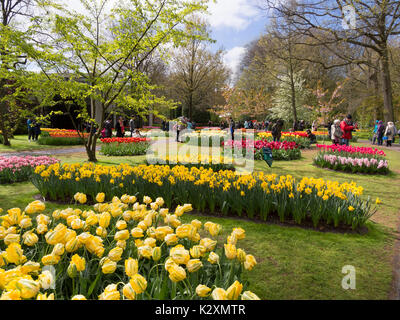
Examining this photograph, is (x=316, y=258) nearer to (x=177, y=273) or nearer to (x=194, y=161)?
(x=177, y=273)

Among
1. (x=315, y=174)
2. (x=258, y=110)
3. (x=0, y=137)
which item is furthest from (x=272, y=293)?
(x=258, y=110)

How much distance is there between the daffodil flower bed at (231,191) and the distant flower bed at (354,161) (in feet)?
13.4

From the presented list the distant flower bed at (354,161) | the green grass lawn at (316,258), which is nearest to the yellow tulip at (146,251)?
the green grass lawn at (316,258)

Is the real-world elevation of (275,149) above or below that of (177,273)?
above

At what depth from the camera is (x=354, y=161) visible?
8180 mm

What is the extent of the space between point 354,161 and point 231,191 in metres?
5.85

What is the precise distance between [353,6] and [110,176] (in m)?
15.1

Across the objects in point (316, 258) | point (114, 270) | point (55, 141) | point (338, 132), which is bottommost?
point (316, 258)

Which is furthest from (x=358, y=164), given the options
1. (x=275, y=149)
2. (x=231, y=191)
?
(x=231, y=191)

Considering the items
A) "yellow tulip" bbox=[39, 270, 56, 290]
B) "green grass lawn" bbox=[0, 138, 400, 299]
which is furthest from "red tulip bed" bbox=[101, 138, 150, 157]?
"yellow tulip" bbox=[39, 270, 56, 290]

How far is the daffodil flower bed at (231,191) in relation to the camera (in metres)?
3.72
